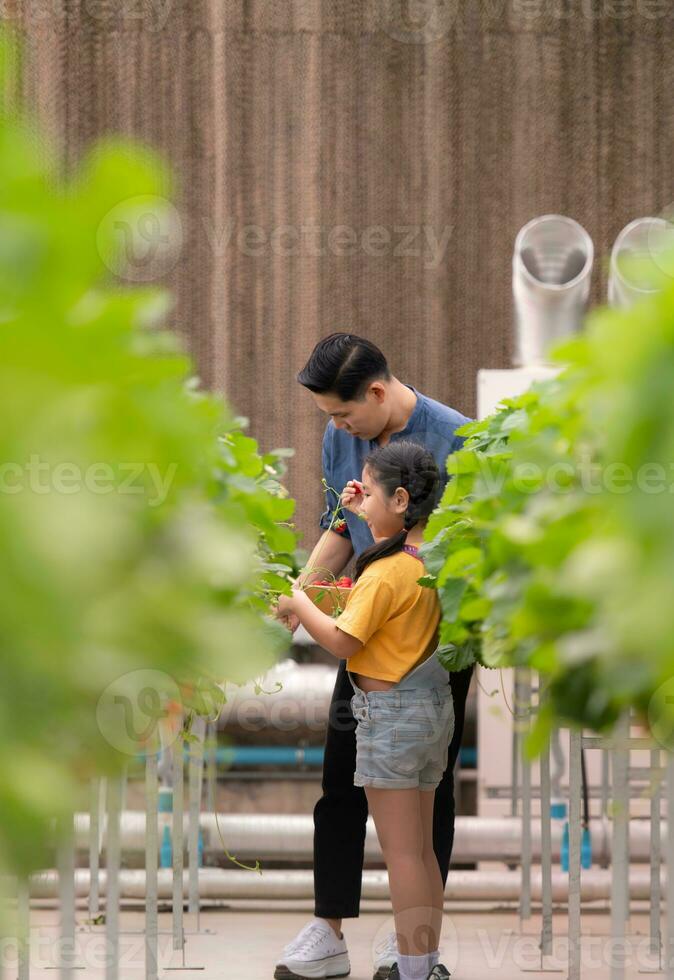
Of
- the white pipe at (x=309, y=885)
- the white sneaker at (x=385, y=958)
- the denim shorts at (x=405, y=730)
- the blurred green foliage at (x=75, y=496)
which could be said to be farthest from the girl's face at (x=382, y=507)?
the blurred green foliage at (x=75, y=496)

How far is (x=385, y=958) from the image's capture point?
244cm

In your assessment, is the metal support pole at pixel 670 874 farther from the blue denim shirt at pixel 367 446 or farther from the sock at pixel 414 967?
the blue denim shirt at pixel 367 446

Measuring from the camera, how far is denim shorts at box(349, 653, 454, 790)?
212cm

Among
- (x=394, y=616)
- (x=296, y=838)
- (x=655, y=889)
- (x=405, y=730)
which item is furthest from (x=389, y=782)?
(x=296, y=838)

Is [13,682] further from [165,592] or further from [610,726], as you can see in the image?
[610,726]

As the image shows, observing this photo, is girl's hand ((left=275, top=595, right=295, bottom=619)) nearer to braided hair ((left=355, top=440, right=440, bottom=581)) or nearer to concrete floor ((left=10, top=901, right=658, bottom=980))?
braided hair ((left=355, top=440, right=440, bottom=581))

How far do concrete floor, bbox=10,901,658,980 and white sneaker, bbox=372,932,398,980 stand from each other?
79 mm

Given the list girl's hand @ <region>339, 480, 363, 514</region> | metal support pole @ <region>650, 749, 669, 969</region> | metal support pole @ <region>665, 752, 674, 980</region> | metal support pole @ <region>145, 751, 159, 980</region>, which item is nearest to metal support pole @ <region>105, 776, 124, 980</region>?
metal support pole @ <region>145, 751, 159, 980</region>

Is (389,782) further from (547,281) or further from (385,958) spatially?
(547,281)

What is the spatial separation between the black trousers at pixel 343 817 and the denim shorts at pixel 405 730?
0.53ft

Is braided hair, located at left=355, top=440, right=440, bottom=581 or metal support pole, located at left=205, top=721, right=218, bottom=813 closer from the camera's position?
braided hair, located at left=355, top=440, right=440, bottom=581

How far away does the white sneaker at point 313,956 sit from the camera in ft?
8.04

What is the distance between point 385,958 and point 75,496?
2125 millimetres

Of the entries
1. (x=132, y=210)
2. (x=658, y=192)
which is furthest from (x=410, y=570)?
(x=658, y=192)
